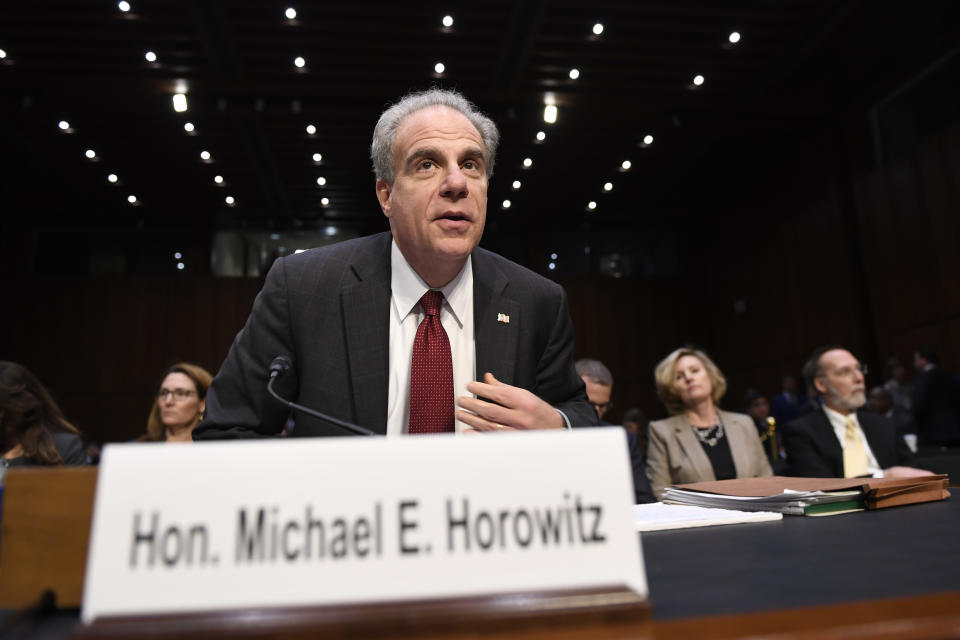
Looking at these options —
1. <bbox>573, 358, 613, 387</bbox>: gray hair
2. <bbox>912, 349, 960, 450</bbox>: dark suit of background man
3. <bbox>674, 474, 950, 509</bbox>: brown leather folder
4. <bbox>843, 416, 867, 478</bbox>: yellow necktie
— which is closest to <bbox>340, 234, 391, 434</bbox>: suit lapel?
<bbox>674, 474, 950, 509</bbox>: brown leather folder

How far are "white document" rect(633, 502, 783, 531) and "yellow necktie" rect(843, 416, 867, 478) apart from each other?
98.3 inches

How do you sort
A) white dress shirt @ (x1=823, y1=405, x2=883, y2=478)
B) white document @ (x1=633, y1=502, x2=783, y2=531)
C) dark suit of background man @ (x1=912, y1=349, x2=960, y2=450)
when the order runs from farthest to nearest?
1. dark suit of background man @ (x1=912, y1=349, x2=960, y2=450)
2. white dress shirt @ (x1=823, y1=405, x2=883, y2=478)
3. white document @ (x1=633, y1=502, x2=783, y2=531)

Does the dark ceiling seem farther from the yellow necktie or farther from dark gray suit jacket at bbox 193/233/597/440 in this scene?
dark gray suit jacket at bbox 193/233/597/440

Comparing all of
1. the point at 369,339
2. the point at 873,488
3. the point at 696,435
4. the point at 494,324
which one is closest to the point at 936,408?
the point at 696,435

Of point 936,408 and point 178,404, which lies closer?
point 178,404

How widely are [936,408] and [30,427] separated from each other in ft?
22.1

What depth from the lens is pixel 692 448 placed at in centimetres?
352

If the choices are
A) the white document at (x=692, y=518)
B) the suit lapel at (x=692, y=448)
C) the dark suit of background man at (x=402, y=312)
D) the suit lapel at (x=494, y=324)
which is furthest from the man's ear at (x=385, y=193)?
the suit lapel at (x=692, y=448)

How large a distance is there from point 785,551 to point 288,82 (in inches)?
297

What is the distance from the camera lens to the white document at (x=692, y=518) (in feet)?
3.56

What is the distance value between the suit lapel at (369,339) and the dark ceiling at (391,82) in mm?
5431

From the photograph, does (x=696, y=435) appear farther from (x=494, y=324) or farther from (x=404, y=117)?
(x=404, y=117)

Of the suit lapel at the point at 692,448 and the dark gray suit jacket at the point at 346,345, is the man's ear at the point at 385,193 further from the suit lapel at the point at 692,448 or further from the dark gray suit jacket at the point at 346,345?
the suit lapel at the point at 692,448

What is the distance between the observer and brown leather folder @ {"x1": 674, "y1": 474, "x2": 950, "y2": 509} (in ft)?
4.01
